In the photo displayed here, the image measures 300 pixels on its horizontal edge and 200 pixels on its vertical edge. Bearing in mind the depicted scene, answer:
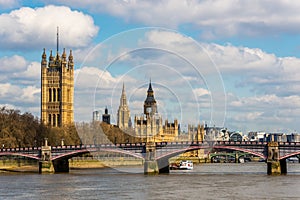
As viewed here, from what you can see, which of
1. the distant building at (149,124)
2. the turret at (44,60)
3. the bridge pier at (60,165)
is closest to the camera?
the bridge pier at (60,165)

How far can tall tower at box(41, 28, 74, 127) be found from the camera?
17675 cm

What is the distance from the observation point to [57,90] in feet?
589

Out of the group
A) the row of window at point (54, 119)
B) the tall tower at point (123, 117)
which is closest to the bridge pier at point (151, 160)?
the tall tower at point (123, 117)

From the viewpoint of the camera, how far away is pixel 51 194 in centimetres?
6050

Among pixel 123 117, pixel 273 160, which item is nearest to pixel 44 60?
pixel 123 117

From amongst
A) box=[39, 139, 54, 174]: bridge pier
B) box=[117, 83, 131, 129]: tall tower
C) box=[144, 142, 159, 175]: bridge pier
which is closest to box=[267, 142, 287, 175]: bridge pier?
box=[144, 142, 159, 175]: bridge pier

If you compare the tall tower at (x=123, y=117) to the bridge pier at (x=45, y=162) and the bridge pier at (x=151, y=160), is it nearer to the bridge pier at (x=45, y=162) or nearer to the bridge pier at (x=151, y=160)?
the bridge pier at (x=45, y=162)

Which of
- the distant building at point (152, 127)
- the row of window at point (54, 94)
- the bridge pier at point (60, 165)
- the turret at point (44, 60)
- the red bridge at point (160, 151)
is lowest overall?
the bridge pier at point (60, 165)

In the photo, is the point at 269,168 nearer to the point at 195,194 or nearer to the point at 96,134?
the point at 195,194

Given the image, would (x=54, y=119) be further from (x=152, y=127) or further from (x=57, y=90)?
(x=152, y=127)

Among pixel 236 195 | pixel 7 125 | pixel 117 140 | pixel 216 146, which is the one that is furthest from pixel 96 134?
pixel 236 195

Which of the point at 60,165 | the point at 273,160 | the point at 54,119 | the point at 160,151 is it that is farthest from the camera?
the point at 54,119

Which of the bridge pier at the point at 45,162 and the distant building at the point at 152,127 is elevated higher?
the distant building at the point at 152,127

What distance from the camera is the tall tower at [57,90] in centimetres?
17675
